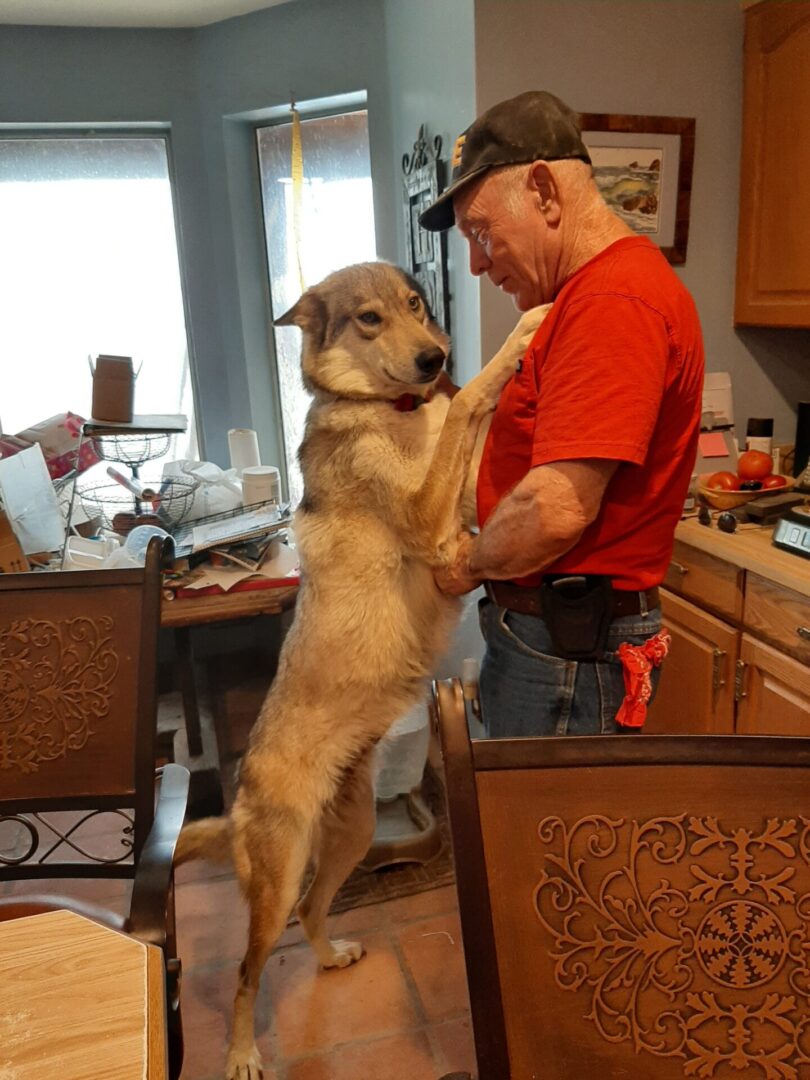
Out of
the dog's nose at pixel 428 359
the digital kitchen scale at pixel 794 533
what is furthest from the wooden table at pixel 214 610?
the digital kitchen scale at pixel 794 533

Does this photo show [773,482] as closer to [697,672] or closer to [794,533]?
[794,533]

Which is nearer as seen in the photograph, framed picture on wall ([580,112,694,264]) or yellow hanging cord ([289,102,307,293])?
framed picture on wall ([580,112,694,264])

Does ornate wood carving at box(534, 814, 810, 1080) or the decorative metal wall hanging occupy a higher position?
the decorative metal wall hanging

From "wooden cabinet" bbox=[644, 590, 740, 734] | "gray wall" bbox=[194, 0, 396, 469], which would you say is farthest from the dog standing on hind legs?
"gray wall" bbox=[194, 0, 396, 469]

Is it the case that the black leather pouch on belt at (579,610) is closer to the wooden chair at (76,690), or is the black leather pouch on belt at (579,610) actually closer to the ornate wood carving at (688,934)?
the ornate wood carving at (688,934)

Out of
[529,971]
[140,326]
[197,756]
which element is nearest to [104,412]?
[140,326]

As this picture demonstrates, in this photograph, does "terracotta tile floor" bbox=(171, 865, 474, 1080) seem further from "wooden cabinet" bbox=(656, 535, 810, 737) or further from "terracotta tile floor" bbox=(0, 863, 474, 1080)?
"wooden cabinet" bbox=(656, 535, 810, 737)

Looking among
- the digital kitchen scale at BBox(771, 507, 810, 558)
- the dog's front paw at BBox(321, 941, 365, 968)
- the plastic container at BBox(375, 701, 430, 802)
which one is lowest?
the dog's front paw at BBox(321, 941, 365, 968)

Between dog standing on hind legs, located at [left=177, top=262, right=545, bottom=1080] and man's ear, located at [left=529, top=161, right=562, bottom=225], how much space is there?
0.43 metres

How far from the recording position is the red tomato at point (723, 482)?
91.8 inches

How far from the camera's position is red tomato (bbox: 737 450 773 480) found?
94.7 inches

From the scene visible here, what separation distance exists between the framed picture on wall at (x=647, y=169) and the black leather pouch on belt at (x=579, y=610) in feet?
5.26

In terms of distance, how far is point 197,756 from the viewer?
111 inches

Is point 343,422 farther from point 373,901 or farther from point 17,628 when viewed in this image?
point 373,901
